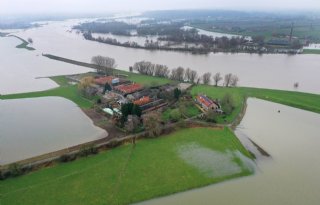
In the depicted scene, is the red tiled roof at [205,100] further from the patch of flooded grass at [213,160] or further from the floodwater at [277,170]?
the patch of flooded grass at [213,160]

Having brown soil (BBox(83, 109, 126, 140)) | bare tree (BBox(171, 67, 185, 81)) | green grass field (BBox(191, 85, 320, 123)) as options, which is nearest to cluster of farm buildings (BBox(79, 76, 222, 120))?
brown soil (BBox(83, 109, 126, 140))

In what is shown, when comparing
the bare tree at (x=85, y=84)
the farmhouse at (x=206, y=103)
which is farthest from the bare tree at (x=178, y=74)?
the bare tree at (x=85, y=84)

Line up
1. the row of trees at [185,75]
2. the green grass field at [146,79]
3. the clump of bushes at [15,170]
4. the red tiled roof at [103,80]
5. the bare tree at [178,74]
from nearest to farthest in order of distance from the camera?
the clump of bushes at [15,170], the red tiled roof at [103,80], the green grass field at [146,79], the row of trees at [185,75], the bare tree at [178,74]

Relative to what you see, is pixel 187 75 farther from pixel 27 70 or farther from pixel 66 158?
pixel 27 70

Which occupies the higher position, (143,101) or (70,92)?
(143,101)

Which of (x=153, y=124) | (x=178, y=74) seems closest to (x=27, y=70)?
(x=178, y=74)

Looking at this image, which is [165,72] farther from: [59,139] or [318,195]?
[318,195]
